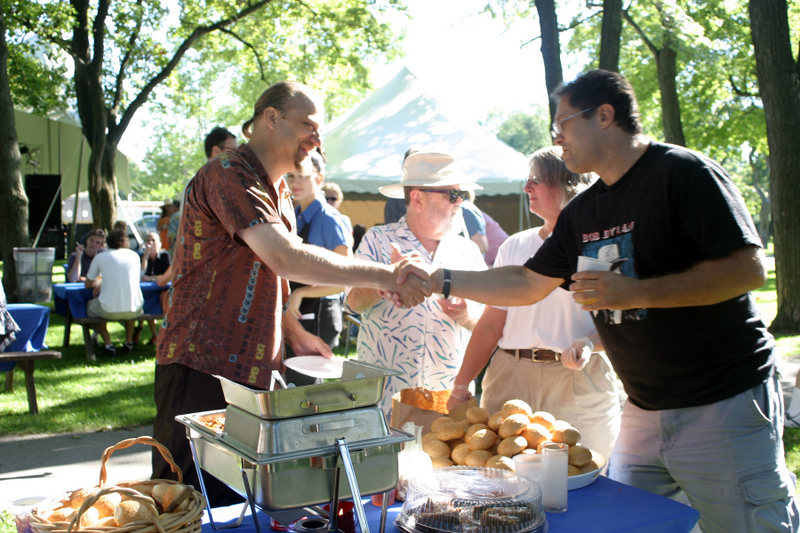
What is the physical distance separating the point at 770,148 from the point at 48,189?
58.2 feet

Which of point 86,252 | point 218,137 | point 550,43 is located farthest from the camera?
point 86,252

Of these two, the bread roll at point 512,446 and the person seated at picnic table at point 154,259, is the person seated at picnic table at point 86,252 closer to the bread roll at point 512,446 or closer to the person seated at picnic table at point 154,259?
the person seated at picnic table at point 154,259

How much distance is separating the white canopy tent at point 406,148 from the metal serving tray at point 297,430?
31.8ft

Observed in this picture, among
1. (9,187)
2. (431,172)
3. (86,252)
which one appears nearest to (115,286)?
(86,252)

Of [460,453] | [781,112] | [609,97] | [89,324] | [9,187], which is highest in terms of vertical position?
[781,112]

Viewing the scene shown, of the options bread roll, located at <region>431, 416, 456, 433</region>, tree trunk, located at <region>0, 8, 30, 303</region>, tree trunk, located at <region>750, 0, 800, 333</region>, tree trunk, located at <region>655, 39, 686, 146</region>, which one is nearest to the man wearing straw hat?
bread roll, located at <region>431, 416, 456, 433</region>

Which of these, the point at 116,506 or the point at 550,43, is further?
the point at 550,43

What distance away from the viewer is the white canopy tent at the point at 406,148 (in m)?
11.8

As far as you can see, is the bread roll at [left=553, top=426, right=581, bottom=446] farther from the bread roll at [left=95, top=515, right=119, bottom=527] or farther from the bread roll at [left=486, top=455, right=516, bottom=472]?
the bread roll at [left=95, top=515, right=119, bottom=527]

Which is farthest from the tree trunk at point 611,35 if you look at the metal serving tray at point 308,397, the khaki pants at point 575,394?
the metal serving tray at point 308,397

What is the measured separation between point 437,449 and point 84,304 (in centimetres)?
783

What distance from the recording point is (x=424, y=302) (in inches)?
132

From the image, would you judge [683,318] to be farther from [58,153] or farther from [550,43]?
[58,153]

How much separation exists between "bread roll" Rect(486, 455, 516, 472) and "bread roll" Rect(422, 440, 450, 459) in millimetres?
183
